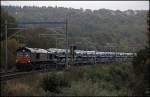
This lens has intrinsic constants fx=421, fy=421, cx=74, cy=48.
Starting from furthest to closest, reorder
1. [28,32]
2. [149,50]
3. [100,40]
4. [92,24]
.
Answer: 1. [100,40]
2. [92,24]
3. [28,32]
4. [149,50]

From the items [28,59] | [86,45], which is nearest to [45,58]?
[28,59]

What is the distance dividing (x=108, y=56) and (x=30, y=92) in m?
46.5

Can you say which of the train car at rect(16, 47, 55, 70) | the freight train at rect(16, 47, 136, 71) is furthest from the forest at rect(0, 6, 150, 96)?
the freight train at rect(16, 47, 136, 71)

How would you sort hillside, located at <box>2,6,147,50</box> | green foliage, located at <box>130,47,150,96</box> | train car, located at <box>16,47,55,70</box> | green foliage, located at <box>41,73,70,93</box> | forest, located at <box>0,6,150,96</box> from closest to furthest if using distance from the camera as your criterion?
green foliage, located at <box>130,47,150,96</box>
forest, located at <box>0,6,150,96</box>
green foliage, located at <box>41,73,70,93</box>
train car, located at <box>16,47,55,70</box>
hillside, located at <box>2,6,147,50</box>

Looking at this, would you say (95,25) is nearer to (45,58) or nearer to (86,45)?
(86,45)

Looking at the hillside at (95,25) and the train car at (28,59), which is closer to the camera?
the train car at (28,59)

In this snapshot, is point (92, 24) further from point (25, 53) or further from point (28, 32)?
point (25, 53)

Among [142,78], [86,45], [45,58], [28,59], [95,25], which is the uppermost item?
[95,25]

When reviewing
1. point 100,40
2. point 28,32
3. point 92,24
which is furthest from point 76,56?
point 100,40

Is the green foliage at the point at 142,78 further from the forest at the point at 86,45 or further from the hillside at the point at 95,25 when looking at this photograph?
the hillside at the point at 95,25

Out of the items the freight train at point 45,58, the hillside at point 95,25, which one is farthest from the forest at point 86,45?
the freight train at point 45,58

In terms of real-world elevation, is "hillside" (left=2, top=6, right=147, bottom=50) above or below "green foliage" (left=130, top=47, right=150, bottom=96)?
above

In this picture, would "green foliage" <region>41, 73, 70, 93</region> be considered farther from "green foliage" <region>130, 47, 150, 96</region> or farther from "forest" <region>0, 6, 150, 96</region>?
"green foliage" <region>130, 47, 150, 96</region>

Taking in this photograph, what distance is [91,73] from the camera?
122 ft
